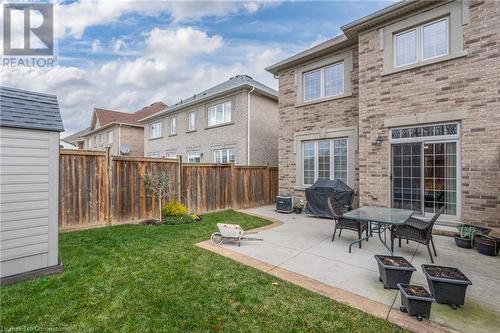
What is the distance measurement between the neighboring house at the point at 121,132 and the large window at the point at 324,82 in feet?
54.1

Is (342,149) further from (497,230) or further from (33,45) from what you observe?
(33,45)

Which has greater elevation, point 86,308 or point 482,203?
point 482,203

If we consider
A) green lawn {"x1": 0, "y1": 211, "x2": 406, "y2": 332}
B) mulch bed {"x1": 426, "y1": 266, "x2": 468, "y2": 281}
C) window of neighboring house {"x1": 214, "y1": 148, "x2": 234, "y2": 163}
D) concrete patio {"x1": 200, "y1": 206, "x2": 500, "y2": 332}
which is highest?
window of neighboring house {"x1": 214, "y1": 148, "x2": 234, "y2": 163}

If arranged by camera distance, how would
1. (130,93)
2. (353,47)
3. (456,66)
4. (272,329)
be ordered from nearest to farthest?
1. (272,329)
2. (456,66)
3. (353,47)
4. (130,93)

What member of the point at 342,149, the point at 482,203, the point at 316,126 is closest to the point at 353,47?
the point at 316,126

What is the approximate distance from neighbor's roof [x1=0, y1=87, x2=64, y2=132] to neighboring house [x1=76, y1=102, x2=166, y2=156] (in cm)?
1734

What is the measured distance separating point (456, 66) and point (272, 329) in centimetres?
806

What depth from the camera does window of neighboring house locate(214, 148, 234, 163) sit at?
550 inches

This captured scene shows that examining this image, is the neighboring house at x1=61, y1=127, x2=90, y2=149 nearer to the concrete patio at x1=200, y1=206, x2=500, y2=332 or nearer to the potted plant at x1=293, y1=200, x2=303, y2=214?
the potted plant at x1=293, y1=200, x2=303, y2=214

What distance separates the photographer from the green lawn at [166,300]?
2.63 meters

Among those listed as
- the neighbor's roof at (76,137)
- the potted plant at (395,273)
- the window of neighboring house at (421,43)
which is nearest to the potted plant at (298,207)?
the window of neighboring house at (421,43)

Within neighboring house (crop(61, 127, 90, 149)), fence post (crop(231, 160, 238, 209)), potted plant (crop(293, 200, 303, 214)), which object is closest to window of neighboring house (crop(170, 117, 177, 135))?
fence post (crop(231, 160, 238, 209))

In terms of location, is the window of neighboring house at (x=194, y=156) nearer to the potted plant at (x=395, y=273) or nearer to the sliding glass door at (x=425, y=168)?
the sliding glass door at (x=425, y=168)

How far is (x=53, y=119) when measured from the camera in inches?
155
